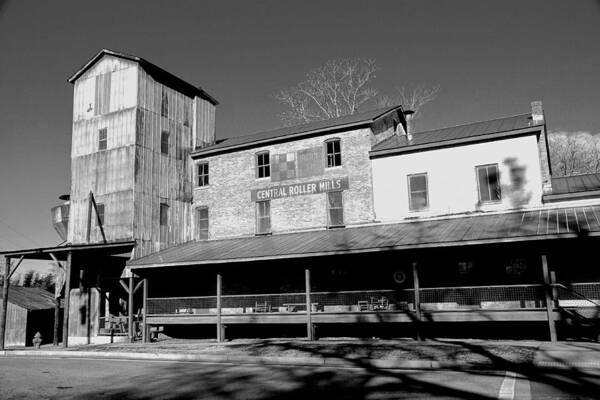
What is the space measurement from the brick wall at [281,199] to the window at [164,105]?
299 centimetres

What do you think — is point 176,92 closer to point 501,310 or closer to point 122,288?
point 122,288

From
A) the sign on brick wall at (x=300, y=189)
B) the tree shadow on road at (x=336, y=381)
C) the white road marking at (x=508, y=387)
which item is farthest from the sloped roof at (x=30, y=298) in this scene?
the white road marking at (x=508, y=387)

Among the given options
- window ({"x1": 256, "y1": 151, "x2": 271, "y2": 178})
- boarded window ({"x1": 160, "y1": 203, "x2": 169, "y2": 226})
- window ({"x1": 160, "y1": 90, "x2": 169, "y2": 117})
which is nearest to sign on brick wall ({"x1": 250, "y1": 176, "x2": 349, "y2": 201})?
window ({"x1": 256, "y1": 151, "x2": 271, "y2": 178})

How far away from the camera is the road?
30.6 ft

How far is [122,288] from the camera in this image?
25328 mm

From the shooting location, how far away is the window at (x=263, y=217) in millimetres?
25422

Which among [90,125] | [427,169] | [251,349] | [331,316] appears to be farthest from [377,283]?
[90,125]

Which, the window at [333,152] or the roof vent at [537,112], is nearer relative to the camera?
the roof vent at [537,112]

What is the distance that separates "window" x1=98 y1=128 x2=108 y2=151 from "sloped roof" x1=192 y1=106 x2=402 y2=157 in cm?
443

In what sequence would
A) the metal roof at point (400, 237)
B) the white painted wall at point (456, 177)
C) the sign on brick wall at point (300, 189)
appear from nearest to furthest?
the metal roof at point (400, 237)
the white painted wall at point (456, 177)
the sign on brick wall at point (300, 189)

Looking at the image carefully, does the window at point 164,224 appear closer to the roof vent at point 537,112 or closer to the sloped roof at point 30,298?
the sloped roof at point 30,298

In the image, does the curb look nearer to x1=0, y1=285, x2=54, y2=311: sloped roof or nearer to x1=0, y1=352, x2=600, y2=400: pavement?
x1=0, y1=352, x2=600, y2=400: pavement

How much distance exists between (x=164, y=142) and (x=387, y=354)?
58.5ft

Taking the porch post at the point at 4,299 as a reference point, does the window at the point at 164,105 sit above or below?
above
